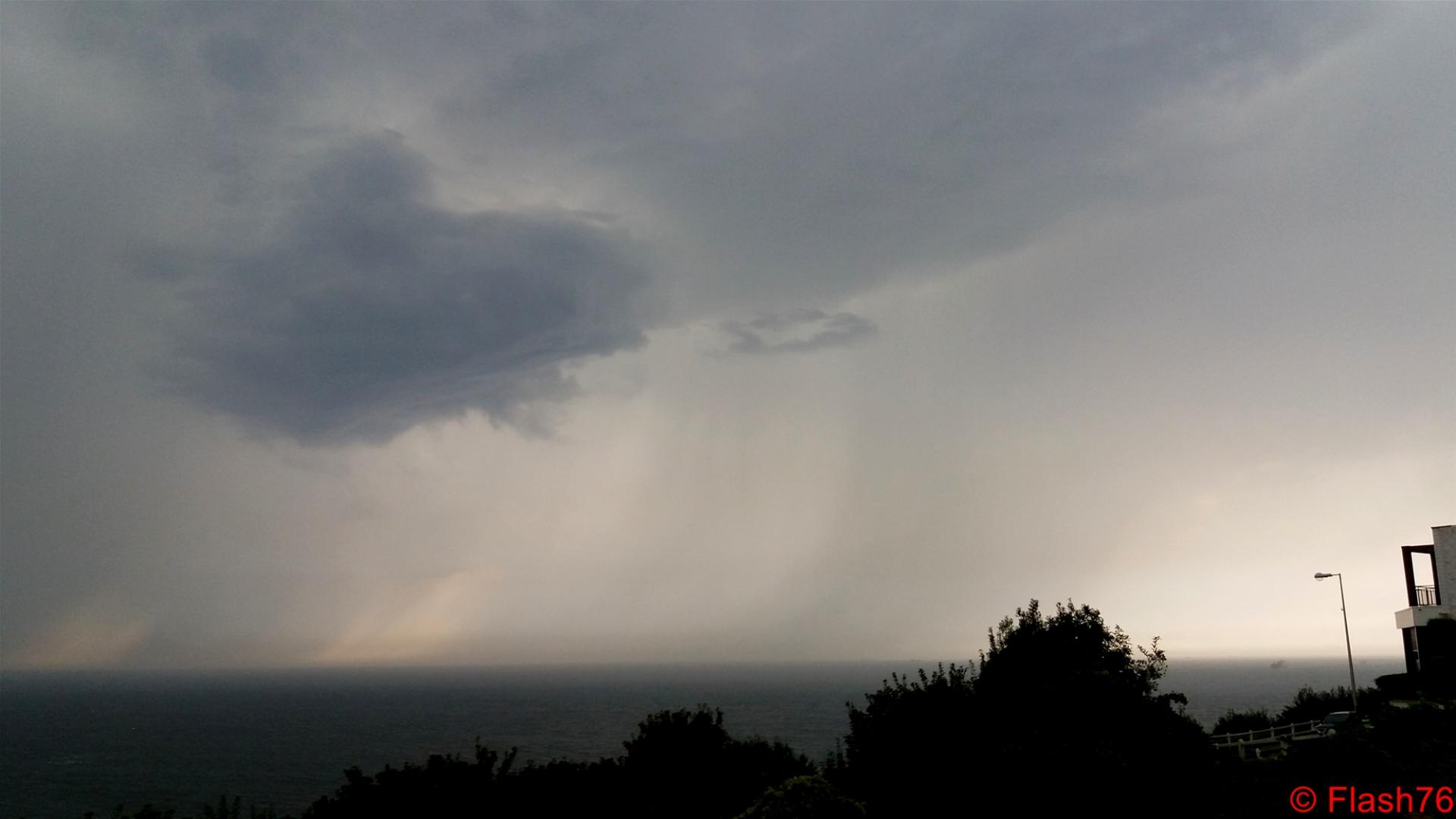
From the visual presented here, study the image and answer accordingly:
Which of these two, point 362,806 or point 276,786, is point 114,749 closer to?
point 276,786

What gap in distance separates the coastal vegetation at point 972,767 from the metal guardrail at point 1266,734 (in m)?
8.44

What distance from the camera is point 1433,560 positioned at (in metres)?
52.5

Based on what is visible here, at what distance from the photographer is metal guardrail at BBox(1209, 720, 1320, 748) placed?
1592 inches

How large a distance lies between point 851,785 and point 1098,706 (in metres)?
7.62

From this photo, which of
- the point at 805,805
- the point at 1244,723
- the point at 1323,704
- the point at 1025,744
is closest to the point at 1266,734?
the point at 1244,723

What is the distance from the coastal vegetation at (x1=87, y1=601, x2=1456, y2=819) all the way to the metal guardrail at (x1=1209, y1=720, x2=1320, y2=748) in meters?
8.44

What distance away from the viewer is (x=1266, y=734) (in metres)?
43.8

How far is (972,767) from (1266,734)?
29.4 metres

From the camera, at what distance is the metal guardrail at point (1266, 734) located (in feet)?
133

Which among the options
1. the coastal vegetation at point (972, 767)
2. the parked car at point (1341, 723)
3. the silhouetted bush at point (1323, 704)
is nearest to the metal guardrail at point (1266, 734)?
the parked car at point (1341, 723)

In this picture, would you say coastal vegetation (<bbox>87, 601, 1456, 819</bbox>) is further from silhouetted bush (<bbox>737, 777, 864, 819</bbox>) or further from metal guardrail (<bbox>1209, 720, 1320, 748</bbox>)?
metal guardrail (<bbox>1209, 720, 1320, 748</bbox>)

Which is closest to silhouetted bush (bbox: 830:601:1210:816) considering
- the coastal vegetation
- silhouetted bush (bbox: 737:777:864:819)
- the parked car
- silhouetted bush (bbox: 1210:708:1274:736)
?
the coastal vegetation

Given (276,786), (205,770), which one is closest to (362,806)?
(276,786)

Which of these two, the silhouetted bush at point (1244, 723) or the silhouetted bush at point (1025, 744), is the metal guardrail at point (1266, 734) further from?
the silhouetted bush at point (1025, 744)
